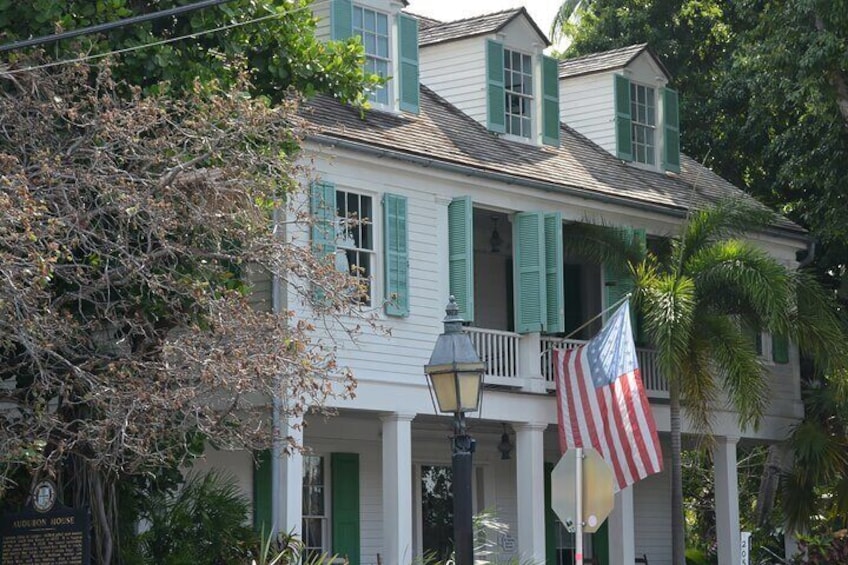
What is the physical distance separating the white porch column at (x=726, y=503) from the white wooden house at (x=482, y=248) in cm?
3

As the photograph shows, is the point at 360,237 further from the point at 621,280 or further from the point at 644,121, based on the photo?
the point at 644,121

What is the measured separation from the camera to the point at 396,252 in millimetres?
21453

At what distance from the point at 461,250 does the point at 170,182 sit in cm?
764

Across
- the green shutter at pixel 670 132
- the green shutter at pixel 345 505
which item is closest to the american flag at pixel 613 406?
the green shutter at pixel 345 505

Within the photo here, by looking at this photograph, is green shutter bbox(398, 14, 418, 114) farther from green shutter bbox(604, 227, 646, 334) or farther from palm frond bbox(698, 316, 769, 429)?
palm frond bbox(698, 316, 769, 429)

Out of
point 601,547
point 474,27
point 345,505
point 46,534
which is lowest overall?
point 601,547

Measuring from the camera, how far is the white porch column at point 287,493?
2003 centimetres

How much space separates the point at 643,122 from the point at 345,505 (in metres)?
8.89

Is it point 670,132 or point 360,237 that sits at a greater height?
point 670,132

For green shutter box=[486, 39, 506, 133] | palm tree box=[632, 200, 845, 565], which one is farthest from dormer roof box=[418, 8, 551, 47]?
palm tree box=[632, 200, 845, 565]

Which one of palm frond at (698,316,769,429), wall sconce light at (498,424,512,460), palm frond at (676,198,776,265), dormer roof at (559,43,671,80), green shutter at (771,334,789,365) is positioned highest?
dormer roof at (559,43,671,80)

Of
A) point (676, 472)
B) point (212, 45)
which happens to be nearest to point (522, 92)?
point (676, 472)

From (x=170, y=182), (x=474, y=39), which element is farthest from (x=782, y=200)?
(x=170, y=182)

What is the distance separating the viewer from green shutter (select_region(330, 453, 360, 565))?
23.7 meters
